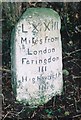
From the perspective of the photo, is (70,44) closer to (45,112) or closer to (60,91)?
(60,91)

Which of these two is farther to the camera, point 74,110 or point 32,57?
point 74,110

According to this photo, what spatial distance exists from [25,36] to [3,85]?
394 millimetres

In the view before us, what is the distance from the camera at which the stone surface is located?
2643 millimetres

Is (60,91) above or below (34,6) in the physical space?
below

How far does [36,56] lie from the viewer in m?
2.68

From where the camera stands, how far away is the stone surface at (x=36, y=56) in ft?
8.67

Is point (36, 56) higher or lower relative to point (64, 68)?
higher

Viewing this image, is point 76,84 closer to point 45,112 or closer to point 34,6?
point 45,112

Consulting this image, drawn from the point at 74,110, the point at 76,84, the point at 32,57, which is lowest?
the point at 74,110

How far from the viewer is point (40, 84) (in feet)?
8.93

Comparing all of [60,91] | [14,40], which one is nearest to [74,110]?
[60,91]

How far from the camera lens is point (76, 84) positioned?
9.23 feet

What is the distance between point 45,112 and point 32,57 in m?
0.44

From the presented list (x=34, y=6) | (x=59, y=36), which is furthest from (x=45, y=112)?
(x=34, y=6)
